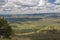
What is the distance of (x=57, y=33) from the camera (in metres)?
4.06

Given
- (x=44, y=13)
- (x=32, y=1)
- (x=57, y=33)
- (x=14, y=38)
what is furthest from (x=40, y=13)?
(x=14, y=38)

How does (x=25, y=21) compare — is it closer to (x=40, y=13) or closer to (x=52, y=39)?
(x=40, y=13)

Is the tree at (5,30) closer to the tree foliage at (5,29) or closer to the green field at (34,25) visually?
the tree foliage at (5,29)

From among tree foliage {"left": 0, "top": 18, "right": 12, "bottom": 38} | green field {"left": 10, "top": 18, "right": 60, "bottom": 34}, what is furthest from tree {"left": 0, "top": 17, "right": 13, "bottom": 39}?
green field {"left": 10, "top": 18, "right": 60, "bottom": 34}

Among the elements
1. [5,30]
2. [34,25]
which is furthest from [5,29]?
[34,25]

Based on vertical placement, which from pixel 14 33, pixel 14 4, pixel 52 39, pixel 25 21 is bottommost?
pixel 52 39

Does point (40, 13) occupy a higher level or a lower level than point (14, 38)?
higher

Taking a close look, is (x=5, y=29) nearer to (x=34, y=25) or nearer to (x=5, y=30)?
(x=5, y=30)

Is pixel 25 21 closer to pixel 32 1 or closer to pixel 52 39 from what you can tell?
pixel 32 1

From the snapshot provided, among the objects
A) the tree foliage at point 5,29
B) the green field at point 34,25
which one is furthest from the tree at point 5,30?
the green field at point 34,25

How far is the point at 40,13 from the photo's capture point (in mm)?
4188

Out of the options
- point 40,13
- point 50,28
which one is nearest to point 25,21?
point 40,13

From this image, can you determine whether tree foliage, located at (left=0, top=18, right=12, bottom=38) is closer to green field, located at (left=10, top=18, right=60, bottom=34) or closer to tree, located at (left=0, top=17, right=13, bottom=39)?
tree, located at (left=0, top=17, right=13, bottom=39)

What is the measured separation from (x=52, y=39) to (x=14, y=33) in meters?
1.11
